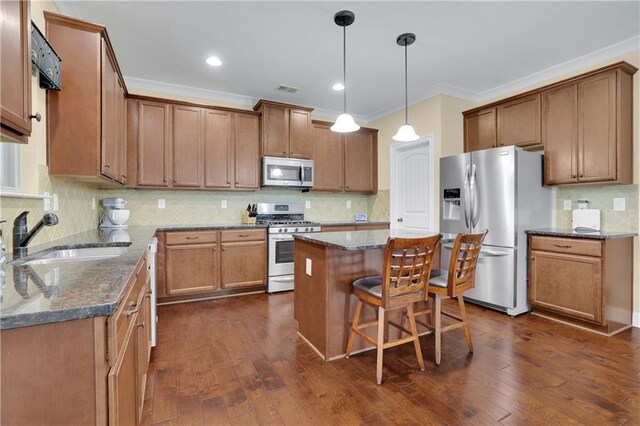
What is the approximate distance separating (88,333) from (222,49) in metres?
3.09

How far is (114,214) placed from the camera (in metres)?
3.33

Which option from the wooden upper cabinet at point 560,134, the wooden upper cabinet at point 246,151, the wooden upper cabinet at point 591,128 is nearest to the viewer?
the wooden upper cabinet at point 591,128

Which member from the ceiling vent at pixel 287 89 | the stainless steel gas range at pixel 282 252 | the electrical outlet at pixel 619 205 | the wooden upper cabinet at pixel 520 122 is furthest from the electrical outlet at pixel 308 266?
the electrical outlet at pixel 619 205

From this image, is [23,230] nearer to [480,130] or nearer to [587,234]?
[587,234]

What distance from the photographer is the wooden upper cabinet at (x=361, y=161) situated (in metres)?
5.15

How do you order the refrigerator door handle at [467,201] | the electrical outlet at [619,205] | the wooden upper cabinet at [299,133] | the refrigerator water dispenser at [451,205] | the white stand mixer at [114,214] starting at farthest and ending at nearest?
the wooden upper cabinet at [299,133] → the refrigerator water dispenser at [451,205] → the refrigerator door handle at [467,201] → the white stand mixer at [114,214] → the electrical outlet at [619,205]

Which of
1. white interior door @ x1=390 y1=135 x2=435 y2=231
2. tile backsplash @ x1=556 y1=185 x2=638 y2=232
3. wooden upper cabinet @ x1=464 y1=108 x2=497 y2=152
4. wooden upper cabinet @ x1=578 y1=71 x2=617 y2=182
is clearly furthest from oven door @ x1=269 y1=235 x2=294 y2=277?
wooden upper cabinet @ x1=578 y1=71 x2=617 y2=182

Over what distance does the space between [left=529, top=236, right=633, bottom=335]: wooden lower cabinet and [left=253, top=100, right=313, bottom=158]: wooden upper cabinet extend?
3073mm

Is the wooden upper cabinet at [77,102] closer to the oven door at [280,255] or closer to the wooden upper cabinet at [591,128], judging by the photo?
the oven door at [280,255]

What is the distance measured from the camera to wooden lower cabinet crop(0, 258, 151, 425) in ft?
2.48

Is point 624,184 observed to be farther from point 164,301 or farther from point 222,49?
point 164,301

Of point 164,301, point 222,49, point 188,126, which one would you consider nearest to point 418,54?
point 222,49

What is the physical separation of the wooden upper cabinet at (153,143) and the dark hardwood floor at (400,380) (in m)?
1.88

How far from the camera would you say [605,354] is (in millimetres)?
2402
